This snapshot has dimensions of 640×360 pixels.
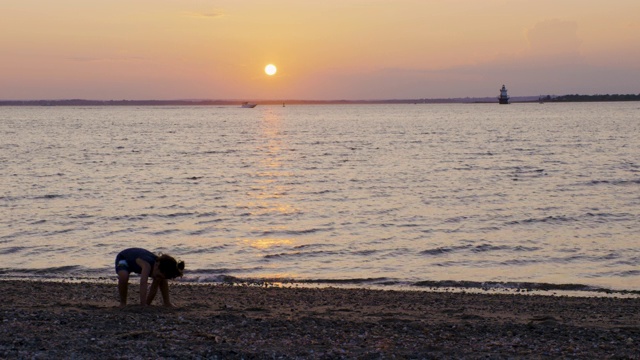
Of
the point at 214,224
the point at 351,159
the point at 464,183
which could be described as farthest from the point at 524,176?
the point at 214,224

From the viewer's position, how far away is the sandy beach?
32.9 feet

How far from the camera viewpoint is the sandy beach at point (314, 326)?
1003cm

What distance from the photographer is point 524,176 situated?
43875 millimetres

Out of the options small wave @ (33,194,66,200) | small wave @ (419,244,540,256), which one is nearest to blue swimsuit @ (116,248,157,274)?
small wave @ (419,244,540,256)

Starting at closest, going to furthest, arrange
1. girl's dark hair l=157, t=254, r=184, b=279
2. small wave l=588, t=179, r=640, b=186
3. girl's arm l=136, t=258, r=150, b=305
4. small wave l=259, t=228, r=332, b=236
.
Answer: girl's dark hair l=157, t=254, r=184, b=279 → girl's arm l=136, t=258, r=150, b=305 → small wave l=259, t=228, r=332, b=236 → small wave l=588, t=179, r=640, b=186

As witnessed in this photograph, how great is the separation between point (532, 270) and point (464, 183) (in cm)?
2137

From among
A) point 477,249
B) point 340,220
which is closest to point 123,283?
point 477,249

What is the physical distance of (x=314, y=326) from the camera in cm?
1173

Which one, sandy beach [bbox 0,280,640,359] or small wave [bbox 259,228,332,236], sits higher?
sandy beach [bbox 0,280,640,359]

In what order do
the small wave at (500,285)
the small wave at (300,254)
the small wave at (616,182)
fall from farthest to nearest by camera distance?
the small wave at (616,182)
the small wave at (300,254)
the small wave at (500,285)

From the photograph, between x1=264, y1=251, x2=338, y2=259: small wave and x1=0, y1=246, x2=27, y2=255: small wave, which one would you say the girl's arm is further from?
x1=0, y1=246, x2=27, y2=255: small wave

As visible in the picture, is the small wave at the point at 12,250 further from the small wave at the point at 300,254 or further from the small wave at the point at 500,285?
the small wave at the point at 500,285

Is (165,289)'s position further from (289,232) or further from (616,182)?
(616,182)

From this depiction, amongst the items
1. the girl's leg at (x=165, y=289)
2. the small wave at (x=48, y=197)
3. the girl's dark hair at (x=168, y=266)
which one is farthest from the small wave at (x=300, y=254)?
the small wave at (x=48, y=197)
